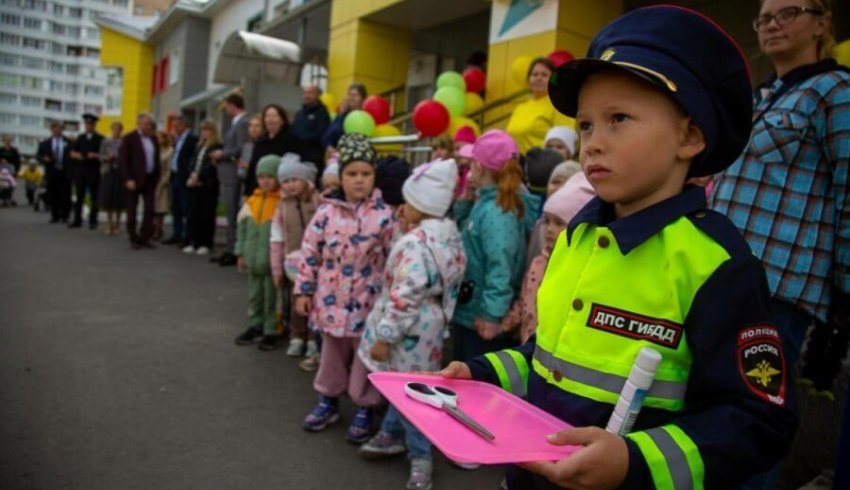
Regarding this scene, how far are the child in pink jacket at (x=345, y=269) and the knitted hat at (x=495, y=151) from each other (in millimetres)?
651

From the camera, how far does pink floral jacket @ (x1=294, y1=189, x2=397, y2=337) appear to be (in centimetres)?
360

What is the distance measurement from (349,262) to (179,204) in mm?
7485

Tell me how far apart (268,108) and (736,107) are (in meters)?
6.45

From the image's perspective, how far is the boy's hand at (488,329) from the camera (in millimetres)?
3283

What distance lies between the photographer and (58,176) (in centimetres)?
1290

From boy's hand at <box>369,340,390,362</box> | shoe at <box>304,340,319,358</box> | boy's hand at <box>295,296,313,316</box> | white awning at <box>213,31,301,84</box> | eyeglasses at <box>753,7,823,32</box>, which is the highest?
white awning at <box>213,31,301,84</box>

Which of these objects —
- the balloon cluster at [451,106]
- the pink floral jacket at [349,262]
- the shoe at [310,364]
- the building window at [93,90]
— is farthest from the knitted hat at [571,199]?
the building window at [93,90]

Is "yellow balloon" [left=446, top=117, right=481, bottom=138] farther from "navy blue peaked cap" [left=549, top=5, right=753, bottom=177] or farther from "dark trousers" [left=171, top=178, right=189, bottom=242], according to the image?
"navy blue peaked cap" [left=549, top=5, right=753, bottom=177]

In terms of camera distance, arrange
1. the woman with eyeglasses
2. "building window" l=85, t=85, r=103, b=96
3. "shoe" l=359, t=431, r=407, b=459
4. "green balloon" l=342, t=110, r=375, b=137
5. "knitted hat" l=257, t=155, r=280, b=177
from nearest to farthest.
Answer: the woman with eyeglasses, "shoe" l=359, t=431, r=407, b=459, "knitted hat" l=257, t=155, r=280, b=177, "green balloon" l=342, t=110, r=375, b=137, "building window" l=85, t=85, r=103, b=96

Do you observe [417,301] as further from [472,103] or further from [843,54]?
[472,103]

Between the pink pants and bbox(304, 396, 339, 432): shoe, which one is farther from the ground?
the pink pants

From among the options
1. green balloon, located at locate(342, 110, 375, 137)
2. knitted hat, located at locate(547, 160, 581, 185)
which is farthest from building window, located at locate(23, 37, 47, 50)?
knitted hat, located at locate(547, 160, 581, 185)

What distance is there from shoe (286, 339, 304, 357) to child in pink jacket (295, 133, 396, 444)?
1231 mm

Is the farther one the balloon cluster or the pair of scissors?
the balloon cluster
